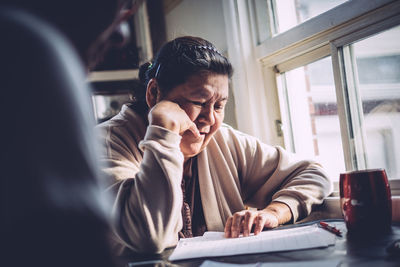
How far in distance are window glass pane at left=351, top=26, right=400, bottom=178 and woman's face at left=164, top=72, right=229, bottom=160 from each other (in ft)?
1.82

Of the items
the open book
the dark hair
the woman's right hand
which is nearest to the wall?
the dark hair

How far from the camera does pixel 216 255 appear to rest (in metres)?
0.81

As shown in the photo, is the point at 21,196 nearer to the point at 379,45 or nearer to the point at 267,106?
the point at 379,45

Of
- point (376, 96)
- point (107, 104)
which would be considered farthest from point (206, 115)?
point (107, 104)

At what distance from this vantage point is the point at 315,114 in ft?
5.70

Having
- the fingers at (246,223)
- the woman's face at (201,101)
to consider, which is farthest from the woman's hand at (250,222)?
the woman's face at (201,101)

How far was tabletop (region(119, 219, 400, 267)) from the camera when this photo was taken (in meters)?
→ 0.68

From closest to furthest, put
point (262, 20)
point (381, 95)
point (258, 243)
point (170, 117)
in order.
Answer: point (258, 243) → point (170, 117) → point (381, 95) → point (262, 20)

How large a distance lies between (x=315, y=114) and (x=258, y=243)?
1.00 meters

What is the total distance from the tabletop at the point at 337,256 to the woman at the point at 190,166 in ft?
0.38

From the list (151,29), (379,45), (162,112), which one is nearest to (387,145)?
(379,45)

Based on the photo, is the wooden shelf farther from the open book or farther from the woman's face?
the open book

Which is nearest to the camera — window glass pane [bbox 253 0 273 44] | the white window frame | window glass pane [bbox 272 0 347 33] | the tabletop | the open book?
the tabletop

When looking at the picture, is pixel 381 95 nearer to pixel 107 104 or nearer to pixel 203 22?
pixel 203 22
